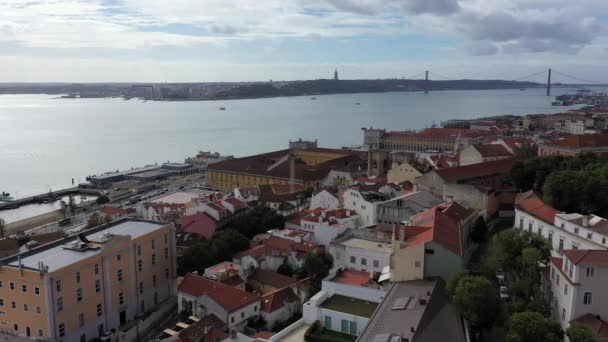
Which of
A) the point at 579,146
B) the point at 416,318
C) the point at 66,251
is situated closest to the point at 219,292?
the point at 66,251

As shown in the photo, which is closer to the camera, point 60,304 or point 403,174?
point 60,304

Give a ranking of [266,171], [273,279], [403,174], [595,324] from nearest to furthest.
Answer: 1. [595,324]
2. [273,279]
3. [403,174]
4. [266,171]

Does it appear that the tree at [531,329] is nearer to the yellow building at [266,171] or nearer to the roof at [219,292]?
the roof at [219,292]

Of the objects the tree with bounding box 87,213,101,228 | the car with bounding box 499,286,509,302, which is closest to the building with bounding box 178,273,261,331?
the car with bounding box 499,286,509,302

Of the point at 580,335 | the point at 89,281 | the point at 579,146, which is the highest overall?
the point at 579,146

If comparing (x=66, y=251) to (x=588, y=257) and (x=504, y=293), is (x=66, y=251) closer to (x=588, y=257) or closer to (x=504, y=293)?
(x=504, y=293)

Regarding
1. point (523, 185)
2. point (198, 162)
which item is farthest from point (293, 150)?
point (523, 185)
